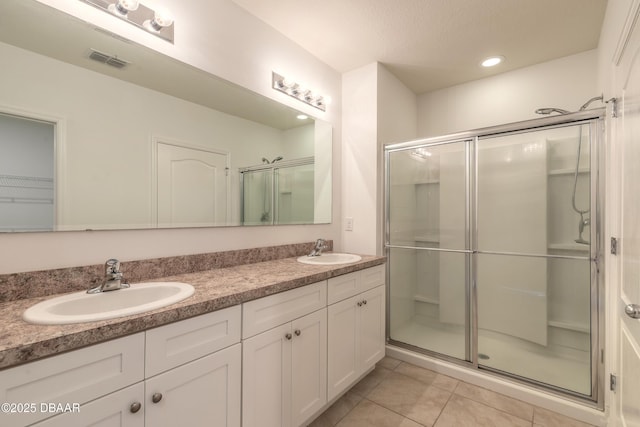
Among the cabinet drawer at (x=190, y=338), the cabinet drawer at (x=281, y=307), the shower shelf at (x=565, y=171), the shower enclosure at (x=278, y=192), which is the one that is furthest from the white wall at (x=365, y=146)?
the cabinet drawer at (x=190, y=338)

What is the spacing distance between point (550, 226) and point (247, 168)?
2117 millimetres

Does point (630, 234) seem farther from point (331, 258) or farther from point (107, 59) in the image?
point (107, 59)

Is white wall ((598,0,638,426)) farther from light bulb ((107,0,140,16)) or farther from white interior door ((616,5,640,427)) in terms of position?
light bulb ((107,0,140,16))

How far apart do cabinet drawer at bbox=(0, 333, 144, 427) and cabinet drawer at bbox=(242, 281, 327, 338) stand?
0.41m

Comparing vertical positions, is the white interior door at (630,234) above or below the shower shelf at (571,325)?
above

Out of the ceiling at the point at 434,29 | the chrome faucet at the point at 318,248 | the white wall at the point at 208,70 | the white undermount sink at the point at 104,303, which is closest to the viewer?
the white undermount sink at the point at 104,303

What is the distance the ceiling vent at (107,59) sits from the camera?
1229mm

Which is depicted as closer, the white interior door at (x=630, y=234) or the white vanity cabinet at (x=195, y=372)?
the white vanity cabinet at (x=195, y=372)

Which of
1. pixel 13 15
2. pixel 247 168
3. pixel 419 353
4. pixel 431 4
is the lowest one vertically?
pixel 419 353

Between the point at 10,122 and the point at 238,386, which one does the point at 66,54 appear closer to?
the point at 10,122

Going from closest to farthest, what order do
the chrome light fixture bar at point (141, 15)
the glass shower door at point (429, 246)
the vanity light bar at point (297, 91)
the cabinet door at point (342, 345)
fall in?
1. the chrome light fixture bar at point (141, 15)
2. the cabinet door at point (342, 345)
3. the vanity light bar at point (297, 91)
4. the glass shower door at point (429, 246)

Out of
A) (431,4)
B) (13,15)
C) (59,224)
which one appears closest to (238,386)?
(59,224)

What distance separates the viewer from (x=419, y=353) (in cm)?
235

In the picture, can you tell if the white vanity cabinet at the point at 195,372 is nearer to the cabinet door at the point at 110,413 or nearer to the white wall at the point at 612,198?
the cabinet door at the point at 110,413
